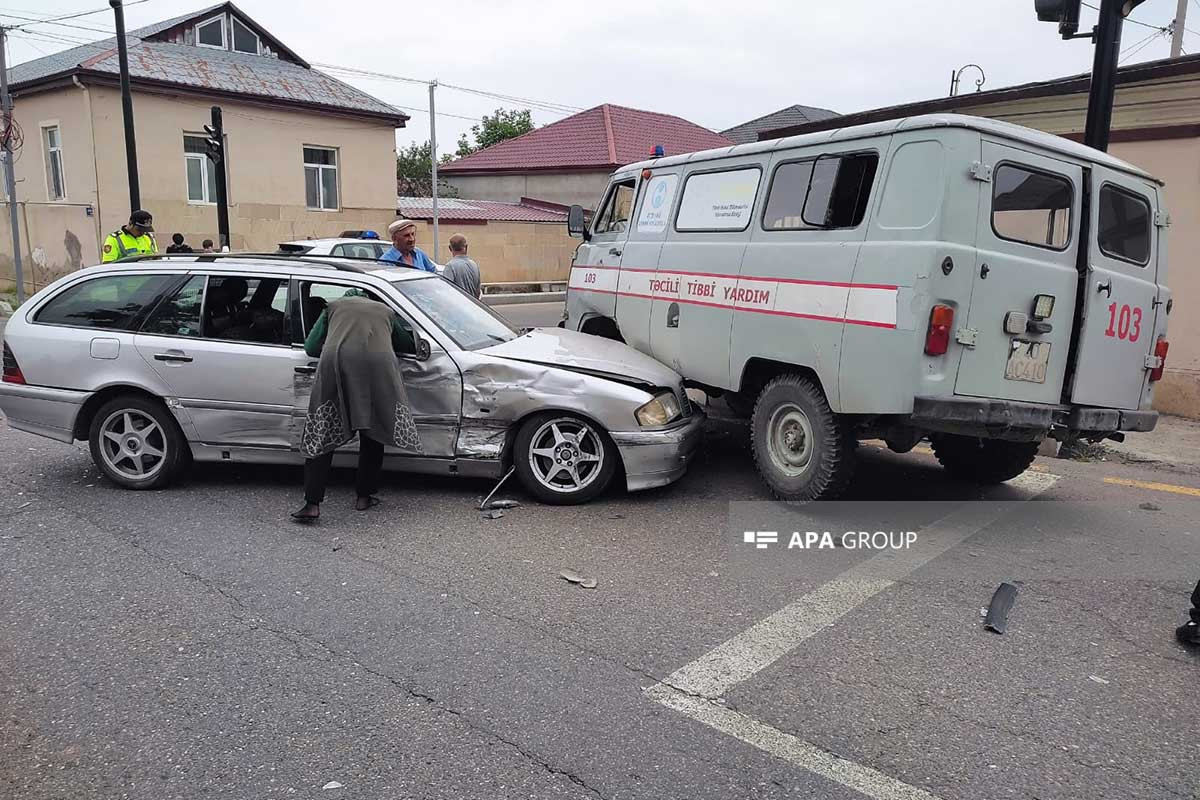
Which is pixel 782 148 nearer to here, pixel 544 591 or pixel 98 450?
pixel 544 591

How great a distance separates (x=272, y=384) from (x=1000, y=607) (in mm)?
4481

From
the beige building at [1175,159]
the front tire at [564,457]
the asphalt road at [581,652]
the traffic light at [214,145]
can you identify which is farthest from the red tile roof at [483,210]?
the asphalt road at [581,652]

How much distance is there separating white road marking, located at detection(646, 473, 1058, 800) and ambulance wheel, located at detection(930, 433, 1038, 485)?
952mm

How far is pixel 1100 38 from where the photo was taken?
7066mm

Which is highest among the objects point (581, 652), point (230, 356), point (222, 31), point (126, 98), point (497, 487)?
point (222, 31)

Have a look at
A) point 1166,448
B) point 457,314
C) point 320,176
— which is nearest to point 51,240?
point 320,176

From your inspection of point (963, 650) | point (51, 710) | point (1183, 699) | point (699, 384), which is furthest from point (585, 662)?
point (699, 384)

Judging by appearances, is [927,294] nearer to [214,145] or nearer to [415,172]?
[214,145]

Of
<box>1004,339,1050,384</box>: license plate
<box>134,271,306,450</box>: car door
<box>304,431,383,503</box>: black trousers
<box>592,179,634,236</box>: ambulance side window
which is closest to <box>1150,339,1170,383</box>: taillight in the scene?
<box>1004,339,1050,384</box>: license plate

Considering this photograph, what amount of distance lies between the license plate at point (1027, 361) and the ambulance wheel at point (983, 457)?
1129mm

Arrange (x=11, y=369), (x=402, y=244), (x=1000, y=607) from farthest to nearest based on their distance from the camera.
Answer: (x=402, y=244) < (x=11, y=369) < (x=1000, y=607)

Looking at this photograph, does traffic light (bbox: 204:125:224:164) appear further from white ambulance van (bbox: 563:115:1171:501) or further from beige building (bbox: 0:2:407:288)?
white ambulance van (bbox: 563:115:1171:501)

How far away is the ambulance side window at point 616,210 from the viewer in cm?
768

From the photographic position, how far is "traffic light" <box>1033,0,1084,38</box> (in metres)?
6.91
